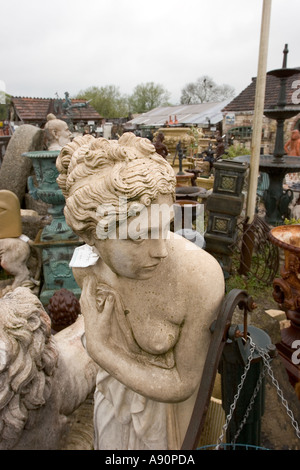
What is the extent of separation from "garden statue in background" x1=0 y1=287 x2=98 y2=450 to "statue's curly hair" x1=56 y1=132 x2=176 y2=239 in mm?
819

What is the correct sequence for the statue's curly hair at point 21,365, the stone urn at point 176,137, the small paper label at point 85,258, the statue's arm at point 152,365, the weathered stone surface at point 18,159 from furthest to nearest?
the stone urn at point 176,137
the weathered stone surface at point 18,159
the statue's curly hair at point 21,365
the small paper label at point 85,258
the statue's arm at point 152,365

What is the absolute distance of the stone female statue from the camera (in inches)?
41.6

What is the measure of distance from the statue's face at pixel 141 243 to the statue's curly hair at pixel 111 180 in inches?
1.6

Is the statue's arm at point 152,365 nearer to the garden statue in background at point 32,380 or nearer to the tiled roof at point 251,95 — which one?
the garden statue in background at point 32,380

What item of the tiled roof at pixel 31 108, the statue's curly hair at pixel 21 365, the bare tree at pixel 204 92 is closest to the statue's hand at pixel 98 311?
the statue's curly hair at pixel 21 365

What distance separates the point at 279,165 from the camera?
16.8 feet

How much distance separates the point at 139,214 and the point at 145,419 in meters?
0.95

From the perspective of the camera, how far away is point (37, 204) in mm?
6184

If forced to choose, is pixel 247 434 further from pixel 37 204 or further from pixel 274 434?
pixel 37 204

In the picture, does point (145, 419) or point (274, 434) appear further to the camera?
point (274, 434)

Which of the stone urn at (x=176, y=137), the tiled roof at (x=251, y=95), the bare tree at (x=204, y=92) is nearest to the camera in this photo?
the stone urn at (x=176, y=137)

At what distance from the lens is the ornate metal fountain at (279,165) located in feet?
16.0

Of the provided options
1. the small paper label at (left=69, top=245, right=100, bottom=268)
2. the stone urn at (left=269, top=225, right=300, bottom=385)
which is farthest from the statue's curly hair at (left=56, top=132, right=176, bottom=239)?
the stone urn at (left=269, top=225, right=300, bottom=385)

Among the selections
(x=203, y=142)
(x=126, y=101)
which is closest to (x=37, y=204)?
(x=203, y=142)
